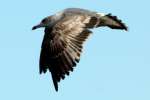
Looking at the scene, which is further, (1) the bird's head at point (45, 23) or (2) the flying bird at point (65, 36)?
(1) the bird's head at point (45, 23)

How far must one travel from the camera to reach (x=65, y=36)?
45.7 metres

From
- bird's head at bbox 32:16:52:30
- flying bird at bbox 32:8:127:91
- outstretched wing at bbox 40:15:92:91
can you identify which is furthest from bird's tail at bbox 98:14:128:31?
bird's head at bbox 32:16:52:30

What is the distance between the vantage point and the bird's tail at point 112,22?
153ft

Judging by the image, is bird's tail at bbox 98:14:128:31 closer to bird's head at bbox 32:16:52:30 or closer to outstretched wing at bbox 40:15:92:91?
outstretched wing at bbox 40:15:92:91

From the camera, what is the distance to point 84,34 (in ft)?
149

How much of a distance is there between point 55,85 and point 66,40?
1.26m

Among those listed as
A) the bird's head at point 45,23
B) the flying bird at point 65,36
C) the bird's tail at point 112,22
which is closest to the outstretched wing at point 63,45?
the flying bird at point 65,36

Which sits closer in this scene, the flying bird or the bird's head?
the flying bird

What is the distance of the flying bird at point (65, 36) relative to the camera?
4531 cm

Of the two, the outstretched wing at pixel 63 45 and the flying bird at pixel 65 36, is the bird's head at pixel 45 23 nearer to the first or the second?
the flying bird at pixel 65 36

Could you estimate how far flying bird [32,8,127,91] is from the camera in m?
45.3

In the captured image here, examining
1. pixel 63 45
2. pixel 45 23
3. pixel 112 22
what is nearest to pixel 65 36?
pixel 63 45

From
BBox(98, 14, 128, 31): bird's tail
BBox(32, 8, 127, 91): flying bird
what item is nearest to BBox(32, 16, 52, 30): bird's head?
BBox(32, 8, 127, 91): flying bird

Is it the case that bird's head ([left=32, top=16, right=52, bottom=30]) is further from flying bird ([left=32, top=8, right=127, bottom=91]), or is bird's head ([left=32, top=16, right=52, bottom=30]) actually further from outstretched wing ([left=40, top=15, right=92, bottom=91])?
outstretched wing ([left=40, top=15, right=92, bottom=91])
